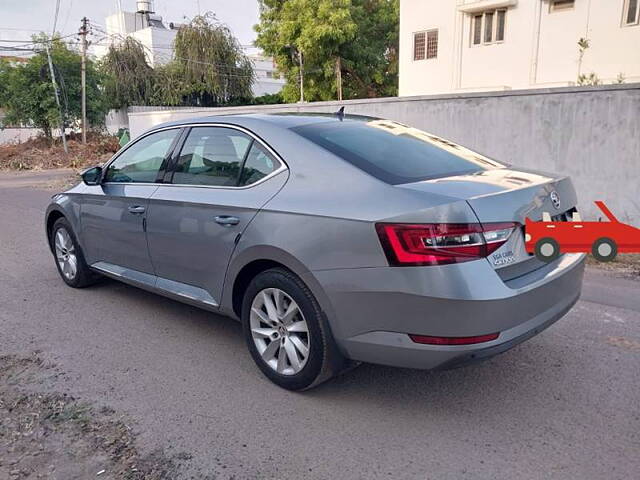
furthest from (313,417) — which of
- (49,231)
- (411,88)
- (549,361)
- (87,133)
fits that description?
(87,133)

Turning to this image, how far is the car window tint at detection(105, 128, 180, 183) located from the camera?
4.26 m

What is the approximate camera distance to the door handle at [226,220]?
132 inches

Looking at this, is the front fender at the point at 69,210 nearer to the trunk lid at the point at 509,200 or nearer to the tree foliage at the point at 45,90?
the trunk lid at the point at 509,200

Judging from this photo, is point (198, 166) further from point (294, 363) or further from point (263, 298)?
point (294, 363)

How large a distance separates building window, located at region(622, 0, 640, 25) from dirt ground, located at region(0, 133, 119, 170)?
21.3m

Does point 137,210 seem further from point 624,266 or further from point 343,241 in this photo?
point 624,266

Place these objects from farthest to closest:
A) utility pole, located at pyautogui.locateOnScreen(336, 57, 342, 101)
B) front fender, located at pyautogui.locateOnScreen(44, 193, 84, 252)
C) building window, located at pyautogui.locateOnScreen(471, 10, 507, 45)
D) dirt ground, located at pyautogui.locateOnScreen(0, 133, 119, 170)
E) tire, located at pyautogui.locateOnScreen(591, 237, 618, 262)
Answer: utility pole, located at pyautogui.locateOnScreen(336, 57, 342, 101) → dirt ground, located at pyautogui.locateOnScreen(0, 133, 119, 170) → building window, located at pyautogui.locateOnScreen(471, 10, 507, 45) → front fender, located at pyautogui.locateOnScreen(44, 193, 84, 252) → tire, located at pyautogui.locateOnScreen(591, 237, 618, 262)

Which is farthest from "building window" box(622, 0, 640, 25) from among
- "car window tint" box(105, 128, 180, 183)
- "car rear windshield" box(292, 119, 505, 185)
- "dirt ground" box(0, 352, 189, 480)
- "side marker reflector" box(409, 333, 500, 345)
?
"dirt ground" box(0, 352, 189, 480)

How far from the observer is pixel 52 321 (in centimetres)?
459

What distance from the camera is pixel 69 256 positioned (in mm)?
5402

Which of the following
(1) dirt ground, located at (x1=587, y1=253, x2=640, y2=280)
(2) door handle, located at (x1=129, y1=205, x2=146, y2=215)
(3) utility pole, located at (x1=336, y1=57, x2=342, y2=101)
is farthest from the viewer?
(3) utility pole, located at (x1=336, y1=57, x2=342, y2=101)

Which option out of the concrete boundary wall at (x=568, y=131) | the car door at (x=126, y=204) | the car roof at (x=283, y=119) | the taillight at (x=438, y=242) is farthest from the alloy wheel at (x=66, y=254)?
the concrete boundary wall at (x=568, y=131)

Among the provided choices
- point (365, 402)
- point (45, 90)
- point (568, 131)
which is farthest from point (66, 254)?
point (45, 90)

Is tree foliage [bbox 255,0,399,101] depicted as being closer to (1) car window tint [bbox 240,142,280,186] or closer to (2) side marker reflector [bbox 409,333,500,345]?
(1) car window tint [bbox 240,142,280,186]
